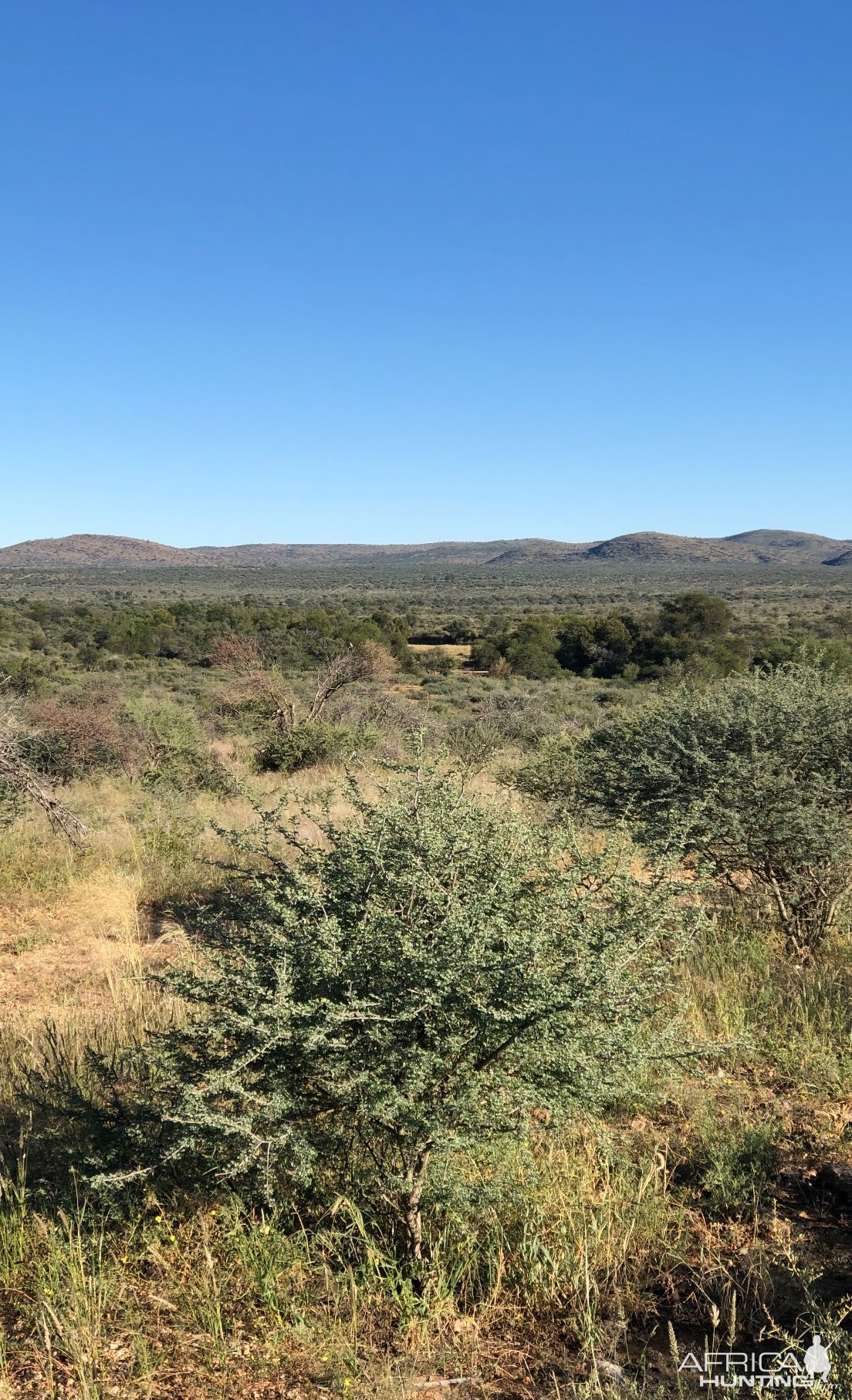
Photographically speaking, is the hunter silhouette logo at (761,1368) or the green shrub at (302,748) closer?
the hunter silhouette logo at (761,1368)

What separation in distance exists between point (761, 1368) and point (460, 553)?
180 meters

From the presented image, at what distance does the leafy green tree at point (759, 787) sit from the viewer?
5.91 m

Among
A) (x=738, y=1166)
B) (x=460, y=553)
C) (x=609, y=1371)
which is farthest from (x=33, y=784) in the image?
(x=460, y=553)

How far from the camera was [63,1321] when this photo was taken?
95.9 inches

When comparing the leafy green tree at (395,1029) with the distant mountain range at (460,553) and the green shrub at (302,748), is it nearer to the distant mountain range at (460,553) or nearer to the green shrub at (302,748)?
the green shrub at (302,748)

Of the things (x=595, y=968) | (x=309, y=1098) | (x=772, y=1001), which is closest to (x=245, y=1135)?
(x=309, y=1098)

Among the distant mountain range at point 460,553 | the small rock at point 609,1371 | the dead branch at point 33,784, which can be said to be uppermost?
the distant mountain range at point 460,553

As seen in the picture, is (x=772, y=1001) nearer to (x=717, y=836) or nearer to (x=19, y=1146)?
(x=717, y=836)

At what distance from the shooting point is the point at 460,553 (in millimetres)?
179375

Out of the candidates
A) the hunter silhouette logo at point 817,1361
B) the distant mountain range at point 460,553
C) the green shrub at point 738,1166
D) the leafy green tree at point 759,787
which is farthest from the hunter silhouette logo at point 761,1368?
the distant mountain range at point 460,553

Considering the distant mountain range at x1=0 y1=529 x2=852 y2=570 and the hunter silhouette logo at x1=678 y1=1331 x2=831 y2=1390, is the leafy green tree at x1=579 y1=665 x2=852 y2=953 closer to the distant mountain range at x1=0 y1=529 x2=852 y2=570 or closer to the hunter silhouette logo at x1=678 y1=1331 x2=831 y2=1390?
the hunter silhouette logo at x1=678 y1=1331 x2=831 y2=1390

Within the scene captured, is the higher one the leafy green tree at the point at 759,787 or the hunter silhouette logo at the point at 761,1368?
the leafy green tree at the point at 759,787

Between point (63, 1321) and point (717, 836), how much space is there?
4.90 metres

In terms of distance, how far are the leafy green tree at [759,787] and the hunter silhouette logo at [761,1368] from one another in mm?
3004
